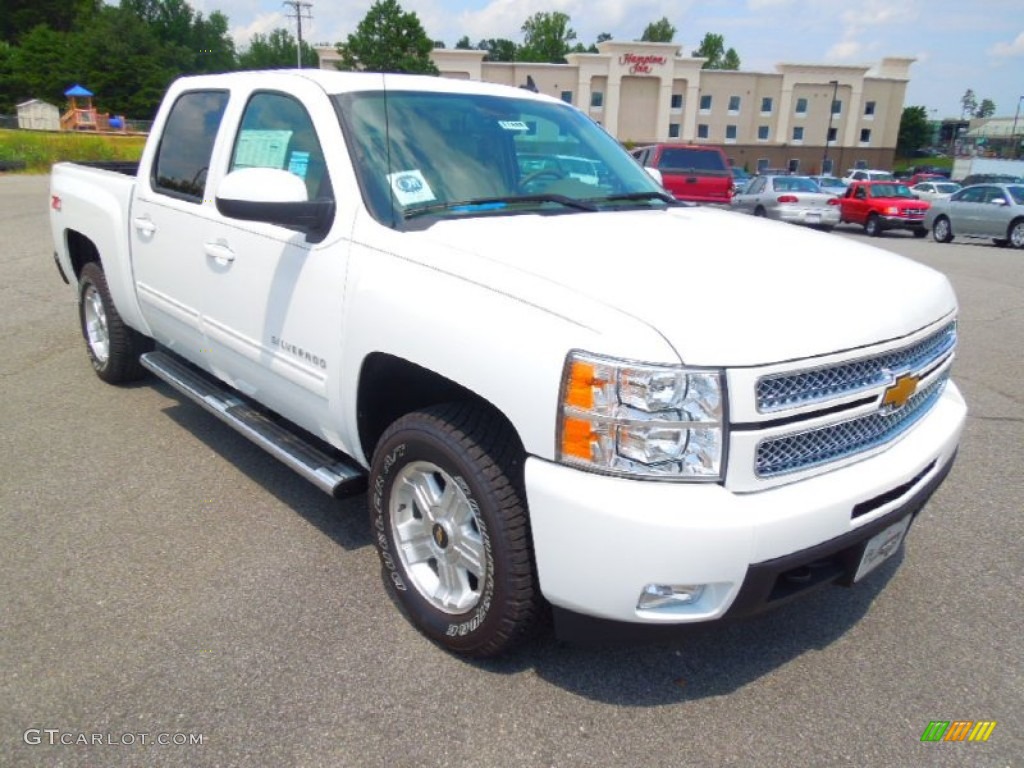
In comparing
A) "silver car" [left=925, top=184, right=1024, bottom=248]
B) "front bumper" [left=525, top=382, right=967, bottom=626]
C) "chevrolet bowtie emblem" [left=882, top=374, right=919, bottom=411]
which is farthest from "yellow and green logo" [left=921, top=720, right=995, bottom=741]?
"silver car" [left=925, top=184, right=1024, bottom=248]

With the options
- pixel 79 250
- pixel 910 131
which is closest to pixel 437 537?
pixel 79 250

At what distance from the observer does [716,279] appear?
242 cm

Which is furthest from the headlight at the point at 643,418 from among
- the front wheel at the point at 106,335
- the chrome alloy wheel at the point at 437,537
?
the front wheel at the point at 106,335

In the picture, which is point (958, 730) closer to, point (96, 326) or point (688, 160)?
point (96, 326)

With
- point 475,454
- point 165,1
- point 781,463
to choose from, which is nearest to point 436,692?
point 475,454

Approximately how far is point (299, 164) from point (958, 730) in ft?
10.4

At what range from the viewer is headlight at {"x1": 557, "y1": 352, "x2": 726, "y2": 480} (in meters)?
2.07

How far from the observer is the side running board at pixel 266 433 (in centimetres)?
311

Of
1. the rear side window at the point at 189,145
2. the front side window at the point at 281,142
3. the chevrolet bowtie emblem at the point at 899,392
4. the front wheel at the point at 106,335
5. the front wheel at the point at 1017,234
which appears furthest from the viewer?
the front wheel at the point at 1017,234

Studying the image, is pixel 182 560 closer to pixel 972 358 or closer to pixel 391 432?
pixel 391 432

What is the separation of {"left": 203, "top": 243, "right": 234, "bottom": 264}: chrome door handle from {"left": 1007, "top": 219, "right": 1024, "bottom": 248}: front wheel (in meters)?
20.1

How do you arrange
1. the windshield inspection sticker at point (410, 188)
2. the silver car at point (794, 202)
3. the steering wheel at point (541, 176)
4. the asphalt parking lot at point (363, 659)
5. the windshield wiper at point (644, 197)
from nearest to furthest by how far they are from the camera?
the asphalt parking lot at point (363, 659), the windshield inspection sticker at point (410, 188), the steering wheel at point (541, 176), the windshield wiper at point (644, 197), the silver car at point (794, 202)

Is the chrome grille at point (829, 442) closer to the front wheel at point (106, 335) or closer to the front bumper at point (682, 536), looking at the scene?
the front bumper at point (682, 536)

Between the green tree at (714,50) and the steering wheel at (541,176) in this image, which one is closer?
the steering wheel at (541,176)
